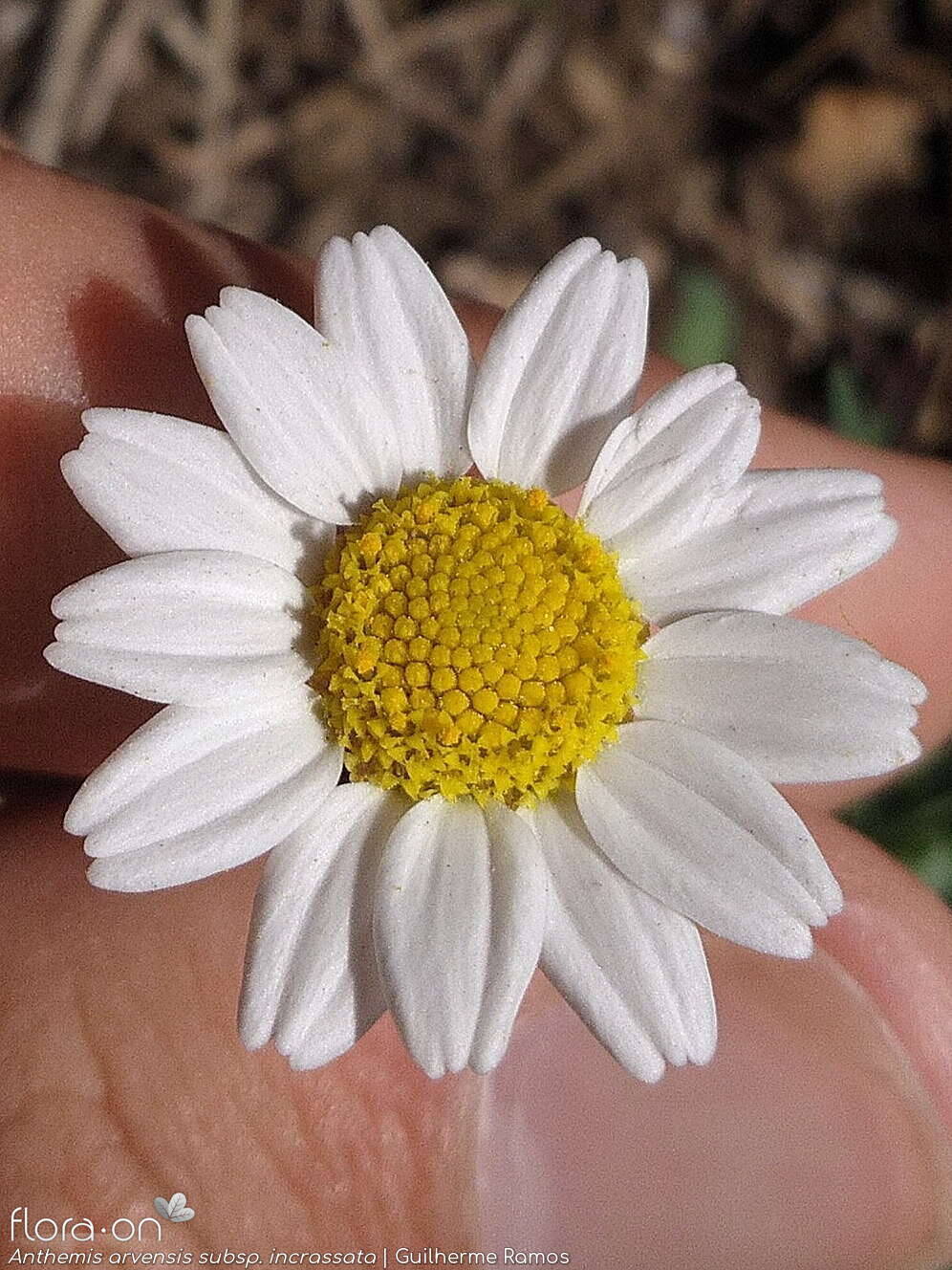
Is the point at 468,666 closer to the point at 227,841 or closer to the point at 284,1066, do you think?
the point at 227,841

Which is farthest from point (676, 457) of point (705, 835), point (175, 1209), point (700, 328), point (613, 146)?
point (613, 146)

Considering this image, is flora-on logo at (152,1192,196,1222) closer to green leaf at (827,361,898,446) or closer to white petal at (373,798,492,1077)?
white petal at (373,798,492,1077)

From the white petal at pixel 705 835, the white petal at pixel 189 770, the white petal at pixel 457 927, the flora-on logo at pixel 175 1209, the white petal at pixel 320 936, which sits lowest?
the flora-on logo at pixel 175 1209

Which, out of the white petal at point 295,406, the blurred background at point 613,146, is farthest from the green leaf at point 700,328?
the white petal at point 295,406

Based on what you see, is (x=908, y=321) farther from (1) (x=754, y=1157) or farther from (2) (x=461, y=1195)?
(2) (x=461, y=1195)

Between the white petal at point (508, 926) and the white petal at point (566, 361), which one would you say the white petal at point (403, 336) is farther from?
the white petal at point (508, 926)

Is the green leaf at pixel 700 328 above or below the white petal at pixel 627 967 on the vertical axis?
above
